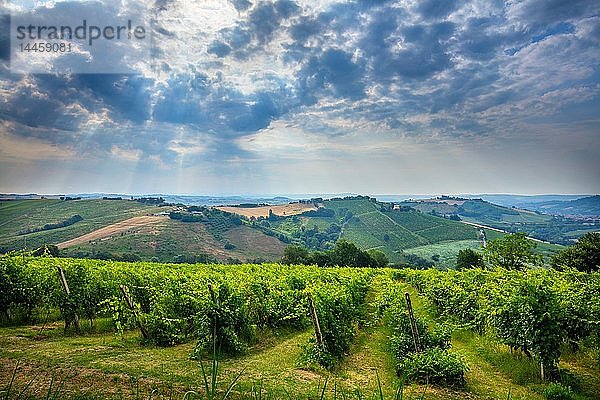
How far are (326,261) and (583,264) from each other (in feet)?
99.0

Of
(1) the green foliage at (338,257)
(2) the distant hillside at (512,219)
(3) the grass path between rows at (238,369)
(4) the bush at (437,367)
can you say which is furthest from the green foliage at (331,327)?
(2) the distant hillside at (512,219)

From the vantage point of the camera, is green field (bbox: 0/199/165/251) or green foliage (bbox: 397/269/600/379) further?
green field (bbox: 0/199/165/251)

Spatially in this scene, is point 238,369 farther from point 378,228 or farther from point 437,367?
point 378,228

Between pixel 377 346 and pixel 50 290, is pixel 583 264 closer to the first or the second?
pixel 377 346

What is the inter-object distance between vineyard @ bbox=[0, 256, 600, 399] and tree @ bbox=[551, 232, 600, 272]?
77.6 feet

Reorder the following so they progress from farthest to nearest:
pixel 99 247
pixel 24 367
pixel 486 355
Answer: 1. pixel 99 247
2. pixel 486 355
3. pixel 24 367

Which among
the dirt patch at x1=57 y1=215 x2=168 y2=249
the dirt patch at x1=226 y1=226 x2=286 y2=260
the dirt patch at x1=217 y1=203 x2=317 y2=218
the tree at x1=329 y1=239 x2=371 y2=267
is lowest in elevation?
the dirt patch at x1=226 y1=226 x2=286 y2=260

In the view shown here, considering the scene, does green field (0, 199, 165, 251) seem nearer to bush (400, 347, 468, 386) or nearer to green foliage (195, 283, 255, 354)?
green foliage (195, 283, 255, 354)

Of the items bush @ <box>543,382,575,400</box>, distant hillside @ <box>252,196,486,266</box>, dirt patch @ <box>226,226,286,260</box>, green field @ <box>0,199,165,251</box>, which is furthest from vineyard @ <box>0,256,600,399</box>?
green field @ <box>0,199,165,251</box>

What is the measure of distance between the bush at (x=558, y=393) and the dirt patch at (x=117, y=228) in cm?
8995

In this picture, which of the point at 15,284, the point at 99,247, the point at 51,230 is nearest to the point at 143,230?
the point at 99,247

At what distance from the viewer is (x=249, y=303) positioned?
46.1ft

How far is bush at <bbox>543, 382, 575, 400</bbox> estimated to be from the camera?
9453 millimetres

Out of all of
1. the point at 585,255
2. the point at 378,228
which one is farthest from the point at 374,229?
the point at 585,255
